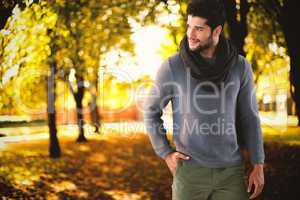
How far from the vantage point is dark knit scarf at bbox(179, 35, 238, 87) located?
107 inches

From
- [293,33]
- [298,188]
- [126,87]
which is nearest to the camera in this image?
[293,33]

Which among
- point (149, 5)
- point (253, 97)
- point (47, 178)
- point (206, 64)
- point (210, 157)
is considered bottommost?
point (47, 178)

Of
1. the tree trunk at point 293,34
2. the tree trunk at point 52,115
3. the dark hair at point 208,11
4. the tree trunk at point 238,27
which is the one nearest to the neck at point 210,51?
the dark hair at point 208,11

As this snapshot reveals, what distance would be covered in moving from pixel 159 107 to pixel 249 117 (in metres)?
0.75

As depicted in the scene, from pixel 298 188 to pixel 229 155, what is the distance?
7.29 m

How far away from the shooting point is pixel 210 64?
280 centimetres

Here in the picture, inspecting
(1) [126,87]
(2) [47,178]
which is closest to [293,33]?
(2) [47,178]

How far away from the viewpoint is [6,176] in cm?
1270

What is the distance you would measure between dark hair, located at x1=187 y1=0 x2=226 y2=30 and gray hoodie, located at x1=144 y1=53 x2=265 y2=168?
36 centimetres

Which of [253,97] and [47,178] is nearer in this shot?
[253,97]

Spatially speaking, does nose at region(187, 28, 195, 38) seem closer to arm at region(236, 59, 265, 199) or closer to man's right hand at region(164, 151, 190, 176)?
arm at region(236, 59, 265, 199)

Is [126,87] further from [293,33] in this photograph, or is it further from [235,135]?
[235,135]

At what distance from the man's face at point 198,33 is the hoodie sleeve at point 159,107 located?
0.84ft

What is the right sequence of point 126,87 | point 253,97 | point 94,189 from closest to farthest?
1. point 253,97
2. point 94,189
3. point 126,87
